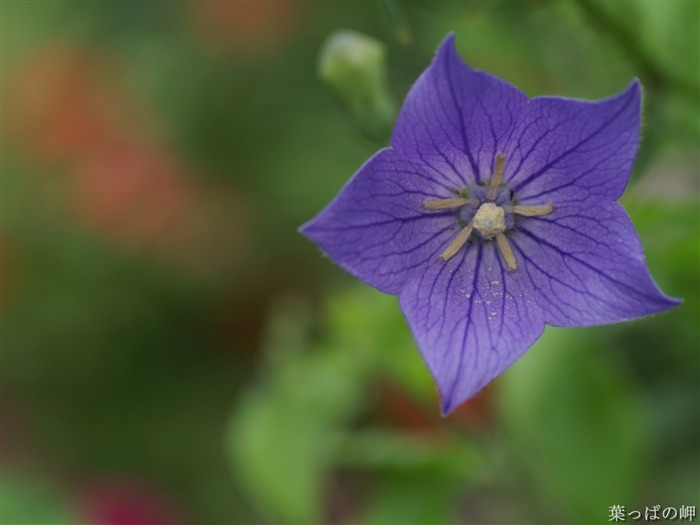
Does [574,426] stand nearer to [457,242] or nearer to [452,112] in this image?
[457,242]

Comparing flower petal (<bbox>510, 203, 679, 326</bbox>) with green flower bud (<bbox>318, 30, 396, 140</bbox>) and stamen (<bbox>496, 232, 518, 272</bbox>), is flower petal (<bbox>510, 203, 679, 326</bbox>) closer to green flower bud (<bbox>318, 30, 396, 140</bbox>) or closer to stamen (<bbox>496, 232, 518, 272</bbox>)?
stamen (<bbox>496, 232, 518, 272</bbox>)

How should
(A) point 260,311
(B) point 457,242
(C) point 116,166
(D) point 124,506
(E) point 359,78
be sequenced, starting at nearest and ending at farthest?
(B) point 457,242 → (E) point 359,78 → (D) point 124,506 → (C) point 116,166 → (A) point 260,311

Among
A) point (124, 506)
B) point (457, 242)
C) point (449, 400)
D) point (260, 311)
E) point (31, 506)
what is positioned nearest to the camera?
point (449, 400)

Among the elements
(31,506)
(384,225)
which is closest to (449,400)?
(384,225)

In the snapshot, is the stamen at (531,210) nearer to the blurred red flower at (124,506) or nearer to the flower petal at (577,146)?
the flower petal at (577,146)

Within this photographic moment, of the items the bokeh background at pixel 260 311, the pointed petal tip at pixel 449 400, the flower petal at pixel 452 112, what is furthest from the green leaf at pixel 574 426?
the pointed petal tip at pixel 449 400

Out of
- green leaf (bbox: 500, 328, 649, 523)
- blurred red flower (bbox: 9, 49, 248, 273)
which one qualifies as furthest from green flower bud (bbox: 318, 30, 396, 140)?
blurred red flower (bbox: 9, 49, 248, 273)
